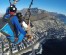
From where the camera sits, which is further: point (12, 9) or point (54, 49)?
point (54, 49)

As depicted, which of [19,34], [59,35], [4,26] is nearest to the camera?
[4,26]

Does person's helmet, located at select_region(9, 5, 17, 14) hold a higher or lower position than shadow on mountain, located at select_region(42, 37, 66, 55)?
higher

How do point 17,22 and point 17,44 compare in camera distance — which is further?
point 17,44

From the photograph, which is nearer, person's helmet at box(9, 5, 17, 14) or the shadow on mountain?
person's helmet at box(9, 5, 17, 14)

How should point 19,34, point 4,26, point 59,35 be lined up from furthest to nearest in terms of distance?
1. point 59,35
2. point 19,34
3. point 4,26

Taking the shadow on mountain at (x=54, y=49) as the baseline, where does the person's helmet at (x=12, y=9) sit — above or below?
above

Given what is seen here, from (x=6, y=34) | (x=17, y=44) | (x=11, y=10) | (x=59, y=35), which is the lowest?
(x=59, y=35)

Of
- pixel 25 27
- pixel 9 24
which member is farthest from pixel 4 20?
pixel 25 27

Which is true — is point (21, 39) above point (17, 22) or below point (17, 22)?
below

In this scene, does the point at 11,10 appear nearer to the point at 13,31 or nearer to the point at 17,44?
the point at 13,31

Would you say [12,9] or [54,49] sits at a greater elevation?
[12,9]

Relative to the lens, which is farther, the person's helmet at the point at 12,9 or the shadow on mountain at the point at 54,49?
the shadow on mountain at the point at 54,49
